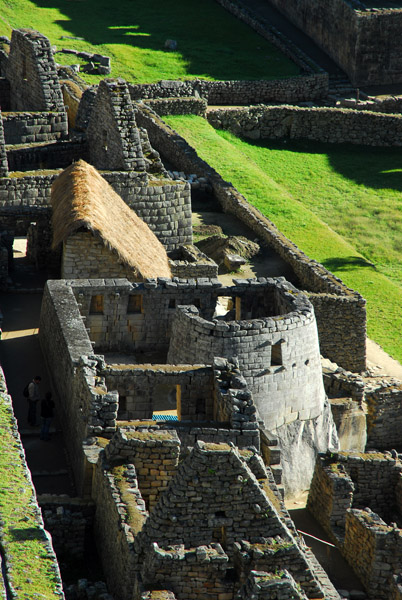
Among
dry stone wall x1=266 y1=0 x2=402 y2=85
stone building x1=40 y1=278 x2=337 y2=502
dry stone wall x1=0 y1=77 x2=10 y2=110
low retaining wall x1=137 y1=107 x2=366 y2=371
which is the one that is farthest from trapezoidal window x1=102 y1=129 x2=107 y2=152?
dry stone wall x1=266 y1=0 x2=402 y2=85

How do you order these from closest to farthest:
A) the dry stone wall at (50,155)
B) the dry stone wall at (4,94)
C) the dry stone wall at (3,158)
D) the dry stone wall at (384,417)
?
the dry stone wall at (384,417) → the dry stone wall at (3,158) → the dry stone wall at (50,155) → the dry stone wall at (4,94)

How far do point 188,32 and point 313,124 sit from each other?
10.7 m

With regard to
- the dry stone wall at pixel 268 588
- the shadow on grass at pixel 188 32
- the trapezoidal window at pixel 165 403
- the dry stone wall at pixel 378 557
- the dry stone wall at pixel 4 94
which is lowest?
the dry stone wall at pixel 378 557

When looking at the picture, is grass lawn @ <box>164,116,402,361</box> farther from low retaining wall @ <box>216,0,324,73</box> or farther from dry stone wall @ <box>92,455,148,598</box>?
dry stone wall @ <box>92,455,148,598</box>

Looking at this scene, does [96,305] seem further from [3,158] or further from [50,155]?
[50,155]

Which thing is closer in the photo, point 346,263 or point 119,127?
point 119,127

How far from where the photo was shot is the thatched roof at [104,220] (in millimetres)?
28703

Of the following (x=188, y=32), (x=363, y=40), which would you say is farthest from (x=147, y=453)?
(x=188, y=32)

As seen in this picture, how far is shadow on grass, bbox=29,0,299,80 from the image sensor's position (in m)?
59.5

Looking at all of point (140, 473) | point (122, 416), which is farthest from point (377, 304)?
point (140, 473)

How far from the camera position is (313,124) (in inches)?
2183

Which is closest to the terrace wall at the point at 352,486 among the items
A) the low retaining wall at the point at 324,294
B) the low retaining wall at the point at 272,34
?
the low retaining wall at the point at 324,294

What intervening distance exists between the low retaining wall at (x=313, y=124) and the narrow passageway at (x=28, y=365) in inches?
920

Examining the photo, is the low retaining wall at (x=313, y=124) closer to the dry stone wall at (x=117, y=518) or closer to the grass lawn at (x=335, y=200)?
the grass lawn at (x=335, y=200)
